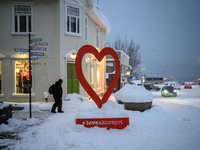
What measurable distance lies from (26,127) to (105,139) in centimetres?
309

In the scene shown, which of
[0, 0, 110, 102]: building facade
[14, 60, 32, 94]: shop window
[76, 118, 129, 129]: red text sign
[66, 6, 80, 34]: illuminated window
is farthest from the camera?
[66, 6, 80, 34]: illuminated window

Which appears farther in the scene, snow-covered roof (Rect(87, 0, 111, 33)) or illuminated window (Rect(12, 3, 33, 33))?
snow-covered roof (Rect(87, 0, 111, 33))

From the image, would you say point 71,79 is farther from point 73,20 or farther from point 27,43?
point 73,20

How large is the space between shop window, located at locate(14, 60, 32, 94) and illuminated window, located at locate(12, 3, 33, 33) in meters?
2.16

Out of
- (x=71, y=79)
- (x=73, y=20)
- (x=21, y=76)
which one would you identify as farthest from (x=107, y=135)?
(x=73, y=20)

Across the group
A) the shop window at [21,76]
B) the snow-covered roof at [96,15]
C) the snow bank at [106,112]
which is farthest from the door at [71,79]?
the snow bank at [106,112]

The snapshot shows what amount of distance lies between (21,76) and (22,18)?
12.7ft

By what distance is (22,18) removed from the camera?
10.5m

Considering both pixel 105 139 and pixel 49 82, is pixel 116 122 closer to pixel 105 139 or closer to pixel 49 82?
pixel 105 139

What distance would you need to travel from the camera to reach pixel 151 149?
4184mm

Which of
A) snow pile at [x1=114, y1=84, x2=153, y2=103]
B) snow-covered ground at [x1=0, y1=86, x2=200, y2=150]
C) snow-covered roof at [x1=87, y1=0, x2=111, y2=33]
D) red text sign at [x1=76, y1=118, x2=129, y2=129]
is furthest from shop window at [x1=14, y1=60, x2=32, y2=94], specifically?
red text sign at [x1=76, y1=118, x2=129, y2=129]

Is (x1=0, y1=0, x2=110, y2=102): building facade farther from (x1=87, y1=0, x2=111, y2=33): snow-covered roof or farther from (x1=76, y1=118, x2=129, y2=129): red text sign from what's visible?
(x1=76, y1=118, x2=129, y2=129): red text sign

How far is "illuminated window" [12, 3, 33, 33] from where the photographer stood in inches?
410

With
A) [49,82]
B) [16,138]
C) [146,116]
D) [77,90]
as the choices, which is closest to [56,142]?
[16,138]
